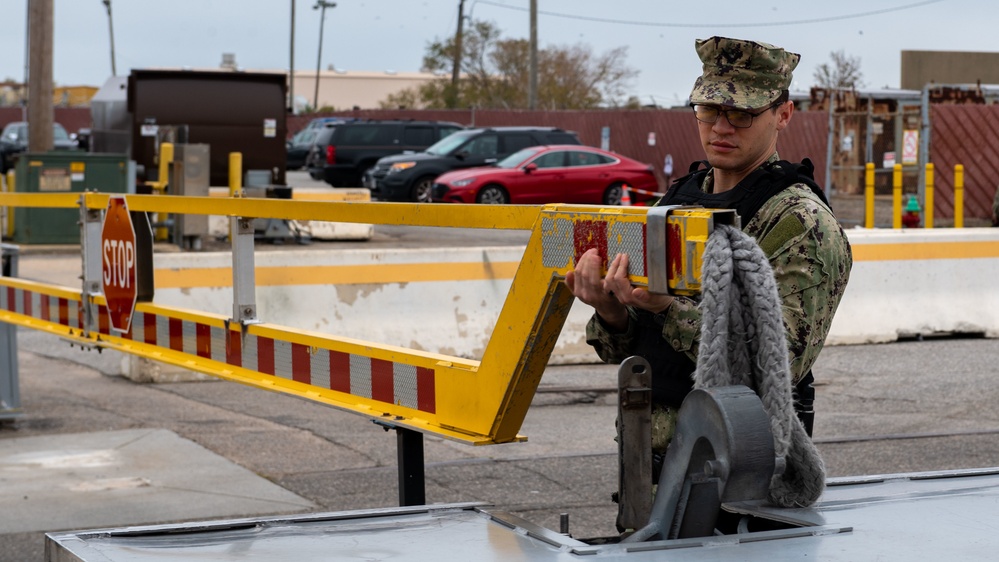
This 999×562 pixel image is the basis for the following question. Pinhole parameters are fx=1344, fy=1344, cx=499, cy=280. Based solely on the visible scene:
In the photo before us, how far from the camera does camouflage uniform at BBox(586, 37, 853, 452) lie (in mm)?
2596

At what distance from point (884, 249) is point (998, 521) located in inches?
357

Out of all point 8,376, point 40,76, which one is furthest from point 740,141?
point 40,76

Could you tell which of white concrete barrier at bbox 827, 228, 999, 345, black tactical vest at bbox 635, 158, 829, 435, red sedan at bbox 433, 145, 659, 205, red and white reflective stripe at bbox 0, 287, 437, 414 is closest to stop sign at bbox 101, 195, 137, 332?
red and white reflective stripe at bbox 0, 287, 437, 414

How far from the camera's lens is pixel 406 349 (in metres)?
3.76

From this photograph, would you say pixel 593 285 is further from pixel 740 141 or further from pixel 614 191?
pixel 614 191

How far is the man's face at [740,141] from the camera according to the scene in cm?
284

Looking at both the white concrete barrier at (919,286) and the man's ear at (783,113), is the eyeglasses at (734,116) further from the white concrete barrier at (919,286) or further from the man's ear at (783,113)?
the white concrete barrier at (919,286)

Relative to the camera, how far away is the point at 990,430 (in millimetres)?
7828

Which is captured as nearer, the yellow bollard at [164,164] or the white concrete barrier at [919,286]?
the white concrete barrier at [919,286]

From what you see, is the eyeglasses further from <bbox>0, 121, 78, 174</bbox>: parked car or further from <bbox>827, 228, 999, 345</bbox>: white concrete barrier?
<bbox>0, 121, 78, 174</bbox>: parked car

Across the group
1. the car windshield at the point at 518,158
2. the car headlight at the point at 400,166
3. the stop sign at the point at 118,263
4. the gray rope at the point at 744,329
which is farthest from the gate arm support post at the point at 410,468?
the car headlight at the point at 400,166

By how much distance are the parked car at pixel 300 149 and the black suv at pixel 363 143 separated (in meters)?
11.1

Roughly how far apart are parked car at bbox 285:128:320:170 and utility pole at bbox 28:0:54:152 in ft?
82.9

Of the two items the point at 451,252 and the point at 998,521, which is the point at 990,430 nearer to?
the point at 451,252
